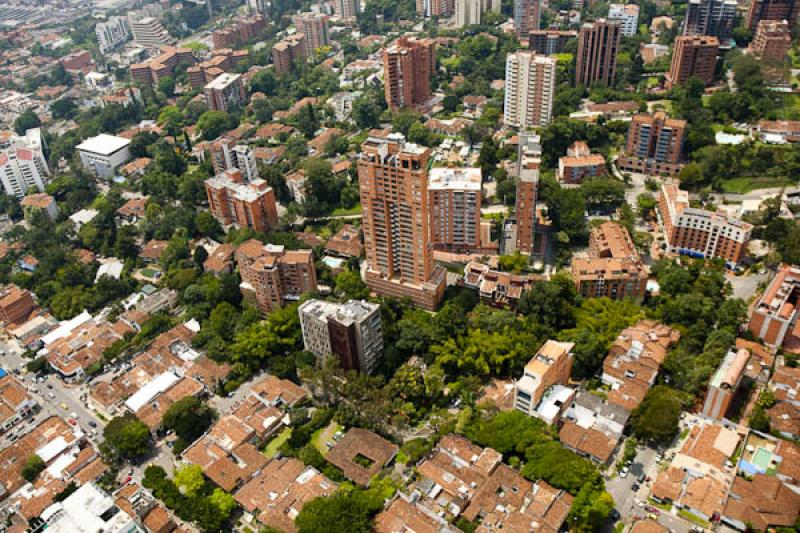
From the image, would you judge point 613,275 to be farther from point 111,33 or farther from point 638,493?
point 111,33

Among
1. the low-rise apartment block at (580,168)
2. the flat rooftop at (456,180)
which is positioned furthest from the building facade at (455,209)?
the low-rise apartment block at (580,168)

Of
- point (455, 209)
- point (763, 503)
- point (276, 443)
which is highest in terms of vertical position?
point (455, 209)

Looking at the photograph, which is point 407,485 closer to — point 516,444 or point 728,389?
point 516,444

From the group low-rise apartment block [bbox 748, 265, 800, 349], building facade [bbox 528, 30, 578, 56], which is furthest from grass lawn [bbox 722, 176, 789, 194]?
building facade [bbox 528, 30, 578, 56]

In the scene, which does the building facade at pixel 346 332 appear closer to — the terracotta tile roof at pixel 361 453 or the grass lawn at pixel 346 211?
the terracotta tile roof at pixel 361 453

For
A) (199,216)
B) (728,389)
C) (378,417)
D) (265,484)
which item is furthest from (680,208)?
(199,216)

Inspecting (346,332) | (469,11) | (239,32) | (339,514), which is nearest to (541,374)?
(346,332)
